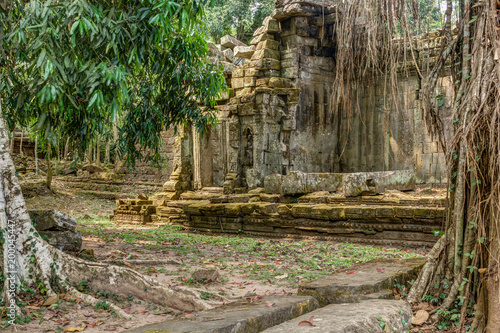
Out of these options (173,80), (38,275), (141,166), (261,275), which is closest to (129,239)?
(173,80)

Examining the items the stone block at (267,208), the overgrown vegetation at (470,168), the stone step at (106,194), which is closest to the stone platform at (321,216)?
the stone block at (267,208)

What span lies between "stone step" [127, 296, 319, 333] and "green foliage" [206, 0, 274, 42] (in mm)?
19227

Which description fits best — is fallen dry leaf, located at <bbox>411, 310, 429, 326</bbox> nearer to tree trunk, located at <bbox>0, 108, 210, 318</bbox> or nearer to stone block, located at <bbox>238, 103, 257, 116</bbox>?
tree trunk, located at <bbox>0, 108, 210, 318</bbox>

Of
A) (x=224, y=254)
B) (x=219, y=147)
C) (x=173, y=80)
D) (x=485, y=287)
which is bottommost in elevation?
(x=224, y=254)

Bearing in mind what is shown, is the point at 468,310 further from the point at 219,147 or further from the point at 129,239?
the point at 219,147

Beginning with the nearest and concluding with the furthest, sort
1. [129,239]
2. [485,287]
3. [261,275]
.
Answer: [485,287], [261,275], [129,239]

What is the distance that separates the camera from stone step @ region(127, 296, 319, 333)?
308cm

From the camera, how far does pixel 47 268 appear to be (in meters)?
4.56

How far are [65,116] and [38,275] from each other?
184 centimetres

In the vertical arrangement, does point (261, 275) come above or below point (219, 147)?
below

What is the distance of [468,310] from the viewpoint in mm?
3984

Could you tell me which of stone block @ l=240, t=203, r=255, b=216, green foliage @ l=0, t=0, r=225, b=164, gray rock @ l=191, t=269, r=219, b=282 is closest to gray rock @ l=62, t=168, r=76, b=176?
stone block @ l=240, t=203, r=255, b=216

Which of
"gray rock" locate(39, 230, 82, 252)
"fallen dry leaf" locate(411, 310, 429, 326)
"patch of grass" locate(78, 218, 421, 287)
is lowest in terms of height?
"patch of grass" locate(78, 218, 421, 287)

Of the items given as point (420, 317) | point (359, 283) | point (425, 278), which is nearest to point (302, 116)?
point (425, 278)
